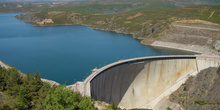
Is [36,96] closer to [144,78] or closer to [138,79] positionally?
[138,79]

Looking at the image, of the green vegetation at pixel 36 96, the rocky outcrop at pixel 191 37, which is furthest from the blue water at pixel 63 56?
the green vegetation at pixel 36 96

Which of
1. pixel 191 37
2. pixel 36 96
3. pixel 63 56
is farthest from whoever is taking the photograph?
pixel 191 37

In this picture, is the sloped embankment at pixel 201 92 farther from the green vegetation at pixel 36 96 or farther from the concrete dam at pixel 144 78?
the green vegetation at pixel 36 96

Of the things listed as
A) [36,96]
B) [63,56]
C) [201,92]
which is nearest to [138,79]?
[201,92]

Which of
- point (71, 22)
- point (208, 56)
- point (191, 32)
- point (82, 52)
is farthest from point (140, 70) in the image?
point (71, 22)

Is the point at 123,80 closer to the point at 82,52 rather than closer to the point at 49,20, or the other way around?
the point at 82,52
